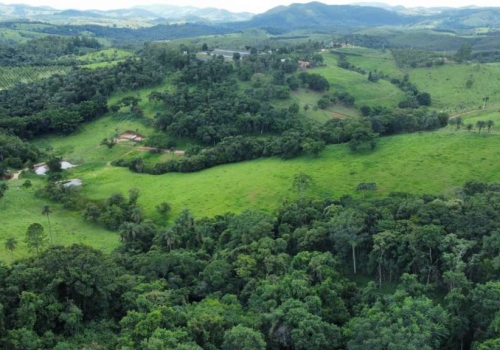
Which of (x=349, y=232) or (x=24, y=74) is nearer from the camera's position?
(x=349, y=232)

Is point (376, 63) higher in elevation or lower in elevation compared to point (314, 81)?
higher

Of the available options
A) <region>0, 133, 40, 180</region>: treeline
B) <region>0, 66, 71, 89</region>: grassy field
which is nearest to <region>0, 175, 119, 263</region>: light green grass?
<region>0, 133, 40, 180</region>: treeline

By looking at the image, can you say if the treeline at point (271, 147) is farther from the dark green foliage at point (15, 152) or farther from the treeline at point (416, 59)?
the treeline at point (416, 59)

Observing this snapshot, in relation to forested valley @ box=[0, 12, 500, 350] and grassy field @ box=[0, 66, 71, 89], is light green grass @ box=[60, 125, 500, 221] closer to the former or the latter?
forested valley @ box=[0, 12, 500, 350]

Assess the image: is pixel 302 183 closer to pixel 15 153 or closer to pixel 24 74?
pixel 15 153

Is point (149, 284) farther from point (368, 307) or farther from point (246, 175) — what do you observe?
point (246, 175)

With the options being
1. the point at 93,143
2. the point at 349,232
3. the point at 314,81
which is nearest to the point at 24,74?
the point at 93,143
